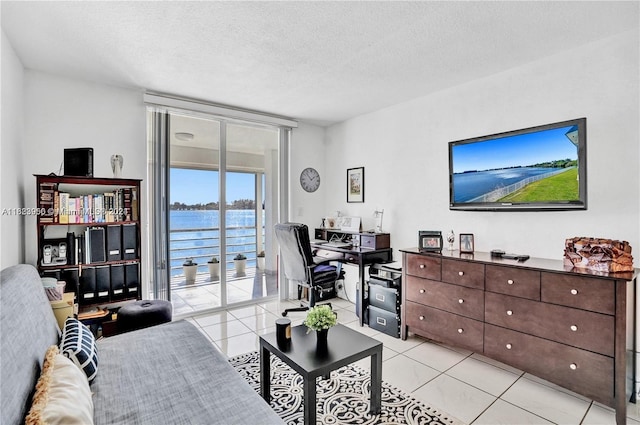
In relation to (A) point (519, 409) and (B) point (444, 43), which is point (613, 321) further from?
(B) point (444, 43)

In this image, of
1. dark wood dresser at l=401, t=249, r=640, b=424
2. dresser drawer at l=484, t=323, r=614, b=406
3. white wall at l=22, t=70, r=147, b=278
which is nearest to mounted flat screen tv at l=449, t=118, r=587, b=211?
dark wood dresser at l=401, t=249, r=640, b=424

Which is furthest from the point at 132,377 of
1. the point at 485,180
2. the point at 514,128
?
the point at 514,128

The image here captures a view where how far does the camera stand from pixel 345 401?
83.0 inches

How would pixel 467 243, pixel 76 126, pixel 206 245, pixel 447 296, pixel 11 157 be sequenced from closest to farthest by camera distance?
pixel 11 157 < pixel 447 296 < pixel 467 243 < pixel 76 126 < pixel 206 245

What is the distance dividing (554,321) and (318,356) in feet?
5.25

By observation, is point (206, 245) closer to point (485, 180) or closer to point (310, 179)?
point (310, 179)

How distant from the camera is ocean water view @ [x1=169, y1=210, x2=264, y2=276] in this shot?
3.76 meters

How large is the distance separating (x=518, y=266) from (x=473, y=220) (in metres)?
0.84

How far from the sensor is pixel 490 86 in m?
2.93

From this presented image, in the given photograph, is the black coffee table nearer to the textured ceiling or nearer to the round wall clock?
the textured ceiling

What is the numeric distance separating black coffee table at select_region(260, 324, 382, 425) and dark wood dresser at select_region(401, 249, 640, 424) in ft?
3.42

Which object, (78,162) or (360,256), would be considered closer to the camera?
(78,162)

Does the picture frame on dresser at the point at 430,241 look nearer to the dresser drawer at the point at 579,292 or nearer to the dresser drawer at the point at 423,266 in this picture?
the dresser drawer at the point at 423,266

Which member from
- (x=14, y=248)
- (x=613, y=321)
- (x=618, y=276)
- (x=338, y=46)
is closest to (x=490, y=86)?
(x=338, y=46)
